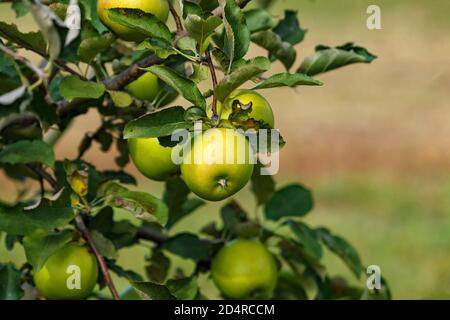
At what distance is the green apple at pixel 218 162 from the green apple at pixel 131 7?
164mm

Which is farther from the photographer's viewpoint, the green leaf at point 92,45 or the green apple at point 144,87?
the green apple at point 144,87

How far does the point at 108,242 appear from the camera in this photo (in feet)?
3.85

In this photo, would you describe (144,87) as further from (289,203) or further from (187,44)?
(289,203)

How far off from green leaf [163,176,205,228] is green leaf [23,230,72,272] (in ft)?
0.96

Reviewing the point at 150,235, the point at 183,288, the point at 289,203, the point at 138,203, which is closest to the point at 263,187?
the point at 289,203

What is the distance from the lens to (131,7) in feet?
3.30

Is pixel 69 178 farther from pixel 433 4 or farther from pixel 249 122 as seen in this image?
pixel 433 4

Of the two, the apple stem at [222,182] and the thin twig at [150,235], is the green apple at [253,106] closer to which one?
the apple stem at [222,182]

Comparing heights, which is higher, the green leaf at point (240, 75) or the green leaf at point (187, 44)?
the green leaf at point (187, 44)

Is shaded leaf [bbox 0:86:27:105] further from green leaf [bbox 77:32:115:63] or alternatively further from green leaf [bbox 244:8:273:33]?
green leaf [bbox 244:8:273:33]

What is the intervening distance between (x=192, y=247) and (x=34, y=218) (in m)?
0.34

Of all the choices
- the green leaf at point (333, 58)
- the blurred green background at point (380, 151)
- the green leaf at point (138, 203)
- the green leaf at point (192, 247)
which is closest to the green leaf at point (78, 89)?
the green leaf at point (138, 203)

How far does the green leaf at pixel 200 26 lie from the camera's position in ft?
3.06

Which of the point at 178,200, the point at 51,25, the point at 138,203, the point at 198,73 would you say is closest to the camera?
the point at 51,25
